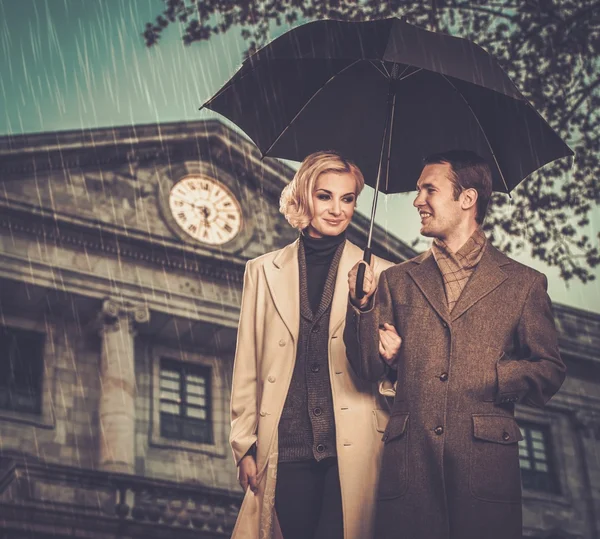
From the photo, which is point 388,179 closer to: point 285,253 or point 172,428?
point 285,253

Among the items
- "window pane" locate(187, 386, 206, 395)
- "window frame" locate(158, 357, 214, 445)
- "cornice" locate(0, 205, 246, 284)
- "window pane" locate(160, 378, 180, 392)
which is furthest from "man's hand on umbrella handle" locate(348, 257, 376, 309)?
"window pane" locate(187, 386, 206, 395)

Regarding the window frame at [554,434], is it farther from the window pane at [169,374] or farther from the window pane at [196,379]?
the window pane at [169,374]

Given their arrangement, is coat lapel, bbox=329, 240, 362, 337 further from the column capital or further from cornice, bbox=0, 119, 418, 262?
the column capital

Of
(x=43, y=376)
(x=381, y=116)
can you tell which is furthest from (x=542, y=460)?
(x=381, y=116)

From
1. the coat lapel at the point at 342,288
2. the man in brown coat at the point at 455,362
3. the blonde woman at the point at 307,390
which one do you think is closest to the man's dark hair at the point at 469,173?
the man in brown coat at the point at 455,362

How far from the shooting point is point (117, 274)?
79.9 ft

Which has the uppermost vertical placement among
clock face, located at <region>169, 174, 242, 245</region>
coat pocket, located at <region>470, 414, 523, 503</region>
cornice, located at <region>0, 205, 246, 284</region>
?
clock face, located at <region>169, 174, 242, 245</region>

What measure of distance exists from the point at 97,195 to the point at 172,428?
5.37 m

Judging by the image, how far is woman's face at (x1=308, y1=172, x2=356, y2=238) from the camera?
510 cm

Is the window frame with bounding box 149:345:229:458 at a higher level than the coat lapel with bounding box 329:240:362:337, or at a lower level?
higher

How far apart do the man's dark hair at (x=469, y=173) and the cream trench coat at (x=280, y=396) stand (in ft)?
1.81

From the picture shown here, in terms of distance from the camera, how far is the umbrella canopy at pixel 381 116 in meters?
5.39

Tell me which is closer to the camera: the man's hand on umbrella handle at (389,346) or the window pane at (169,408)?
the man's hand on umbrella handle at (389,346)

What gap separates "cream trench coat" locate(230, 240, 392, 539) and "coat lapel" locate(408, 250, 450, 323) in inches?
10.2
